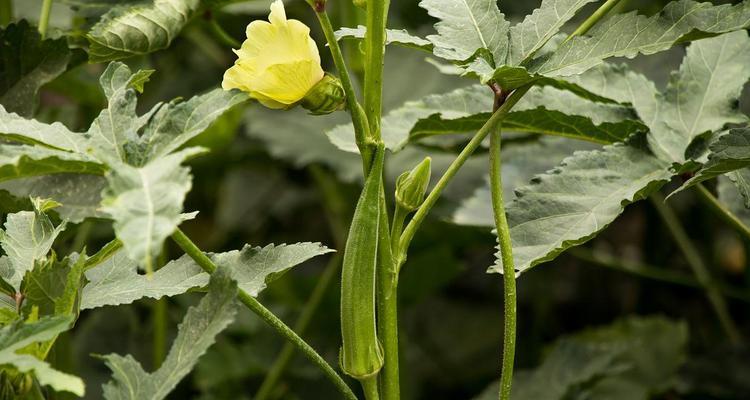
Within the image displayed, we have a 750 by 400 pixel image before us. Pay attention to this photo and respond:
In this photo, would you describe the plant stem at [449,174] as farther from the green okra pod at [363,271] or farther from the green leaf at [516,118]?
the green leaf at [516,118]

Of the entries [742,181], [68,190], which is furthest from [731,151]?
[68,190]

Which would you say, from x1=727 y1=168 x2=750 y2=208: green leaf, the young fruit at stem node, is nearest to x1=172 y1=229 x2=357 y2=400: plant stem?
the young fruit at stem node

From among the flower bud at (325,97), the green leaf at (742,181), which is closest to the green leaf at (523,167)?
the green leaf at (742,181)

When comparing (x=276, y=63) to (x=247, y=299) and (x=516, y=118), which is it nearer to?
(x=247, y=299)

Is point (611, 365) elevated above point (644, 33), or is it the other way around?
point (644, 33)

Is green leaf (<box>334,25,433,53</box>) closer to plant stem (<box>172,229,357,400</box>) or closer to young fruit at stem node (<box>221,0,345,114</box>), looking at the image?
Result: young fruit at stem node (<box>221,0,345,114</box>)

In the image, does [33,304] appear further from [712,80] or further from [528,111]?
[712,80]

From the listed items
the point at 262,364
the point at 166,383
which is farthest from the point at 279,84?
the point at 262,364
